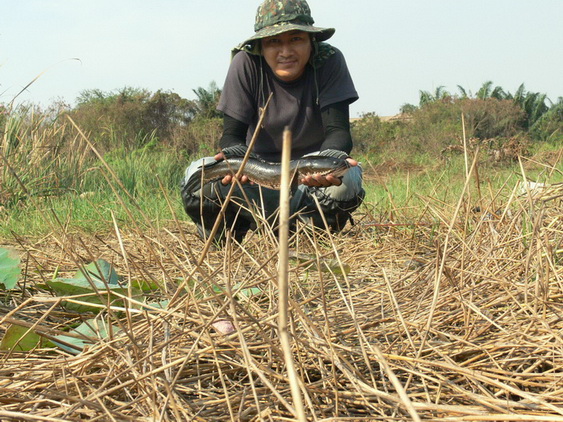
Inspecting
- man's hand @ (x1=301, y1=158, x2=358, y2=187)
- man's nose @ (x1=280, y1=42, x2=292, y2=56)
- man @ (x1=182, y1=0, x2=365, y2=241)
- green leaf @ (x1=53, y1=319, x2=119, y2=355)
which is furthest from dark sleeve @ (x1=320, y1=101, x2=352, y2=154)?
green leaf @ (x1=53, y1=319, x2=119, y2=355)

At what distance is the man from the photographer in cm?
327

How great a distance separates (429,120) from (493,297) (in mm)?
13725

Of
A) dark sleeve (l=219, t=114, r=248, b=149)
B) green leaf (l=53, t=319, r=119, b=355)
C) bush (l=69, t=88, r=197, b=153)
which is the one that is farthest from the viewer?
bush (l=69, t=88, r=197, b=153)

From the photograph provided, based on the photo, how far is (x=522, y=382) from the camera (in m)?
1.04

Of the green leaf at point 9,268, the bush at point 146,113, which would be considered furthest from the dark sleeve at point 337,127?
the bush at point 146,113

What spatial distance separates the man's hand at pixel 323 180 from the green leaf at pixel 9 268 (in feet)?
5.57

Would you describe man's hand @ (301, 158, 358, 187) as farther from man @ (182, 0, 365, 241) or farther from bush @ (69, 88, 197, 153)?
bush @ (69, 88, 197, 153)

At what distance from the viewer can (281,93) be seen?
140 inches

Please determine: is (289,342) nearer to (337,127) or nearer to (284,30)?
(284,30)

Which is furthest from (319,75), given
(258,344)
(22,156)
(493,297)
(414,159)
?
(414,159)

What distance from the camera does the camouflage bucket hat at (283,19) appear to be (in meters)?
3.18

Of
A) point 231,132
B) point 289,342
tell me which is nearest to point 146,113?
point 231,132

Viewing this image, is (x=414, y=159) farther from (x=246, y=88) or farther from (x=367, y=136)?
(x=246, y=88)

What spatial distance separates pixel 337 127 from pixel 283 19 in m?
0.71
